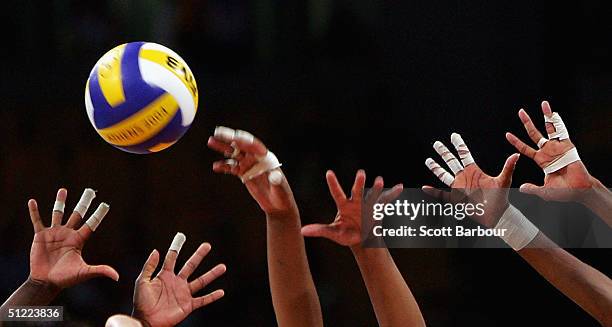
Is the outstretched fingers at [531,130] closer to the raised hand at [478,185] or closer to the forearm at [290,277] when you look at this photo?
the raised hand at [478,185]

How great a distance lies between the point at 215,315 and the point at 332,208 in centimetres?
101

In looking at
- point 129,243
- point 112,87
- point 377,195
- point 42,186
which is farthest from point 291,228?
point 42,186

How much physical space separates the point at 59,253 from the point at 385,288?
1.33 m

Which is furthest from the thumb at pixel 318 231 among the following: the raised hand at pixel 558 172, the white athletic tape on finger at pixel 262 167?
the raised hand at pixel 558 172

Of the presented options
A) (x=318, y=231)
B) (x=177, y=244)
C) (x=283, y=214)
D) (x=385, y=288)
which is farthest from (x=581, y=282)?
(x=177, y=244)

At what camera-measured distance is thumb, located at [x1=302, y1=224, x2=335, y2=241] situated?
2.64 meters

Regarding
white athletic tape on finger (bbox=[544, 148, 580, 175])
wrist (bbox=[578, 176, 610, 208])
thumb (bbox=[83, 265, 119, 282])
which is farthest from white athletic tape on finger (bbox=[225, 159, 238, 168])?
wrist (bbox=[578, 176, 610, 208])

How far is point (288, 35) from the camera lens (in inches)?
221

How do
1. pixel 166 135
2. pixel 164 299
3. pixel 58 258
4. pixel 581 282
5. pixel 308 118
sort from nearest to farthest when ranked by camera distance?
pixel 581 282 < pixel 164 299 < pixel 58 258 < pixel 166 135 < pixel 308 118

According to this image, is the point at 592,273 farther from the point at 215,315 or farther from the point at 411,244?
the point at 215,315

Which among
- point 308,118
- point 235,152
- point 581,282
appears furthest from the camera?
point 308,118

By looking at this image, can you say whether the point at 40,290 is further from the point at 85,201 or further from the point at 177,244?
the point at 177,244

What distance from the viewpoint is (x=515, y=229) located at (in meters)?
2.98

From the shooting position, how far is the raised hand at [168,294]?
117 inches
